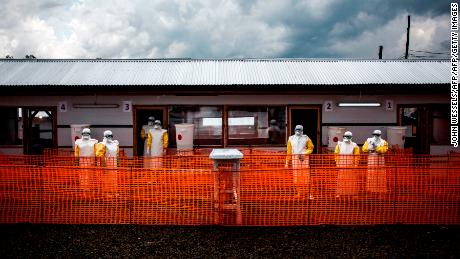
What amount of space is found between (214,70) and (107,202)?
7.10 metres

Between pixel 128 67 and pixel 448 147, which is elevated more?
pixel 128 67

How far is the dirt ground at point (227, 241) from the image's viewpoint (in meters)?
5.21

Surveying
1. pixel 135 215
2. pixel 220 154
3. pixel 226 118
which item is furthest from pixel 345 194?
pixel 226 118

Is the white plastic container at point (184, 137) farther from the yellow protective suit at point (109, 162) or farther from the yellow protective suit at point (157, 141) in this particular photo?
the yellow protective suit at point (109, 162)

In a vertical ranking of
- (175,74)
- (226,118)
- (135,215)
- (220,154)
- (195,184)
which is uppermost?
(175,74)

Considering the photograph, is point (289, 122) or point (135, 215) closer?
point (135, 215)

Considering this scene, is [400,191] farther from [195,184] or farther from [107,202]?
[107,202]

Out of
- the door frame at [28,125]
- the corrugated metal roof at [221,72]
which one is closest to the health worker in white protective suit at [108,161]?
the corrugated metal roof at [221,72]

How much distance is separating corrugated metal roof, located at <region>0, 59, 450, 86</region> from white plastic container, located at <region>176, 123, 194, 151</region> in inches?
56.7

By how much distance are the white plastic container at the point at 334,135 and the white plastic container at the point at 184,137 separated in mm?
4428

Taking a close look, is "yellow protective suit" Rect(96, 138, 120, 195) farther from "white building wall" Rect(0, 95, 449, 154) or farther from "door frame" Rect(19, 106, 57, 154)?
"door frame" Rect(19, 106, 57, 154)

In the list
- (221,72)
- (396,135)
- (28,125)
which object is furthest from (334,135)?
(28,125)

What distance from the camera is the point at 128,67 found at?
1320 centimetres

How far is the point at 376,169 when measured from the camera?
7.27m
